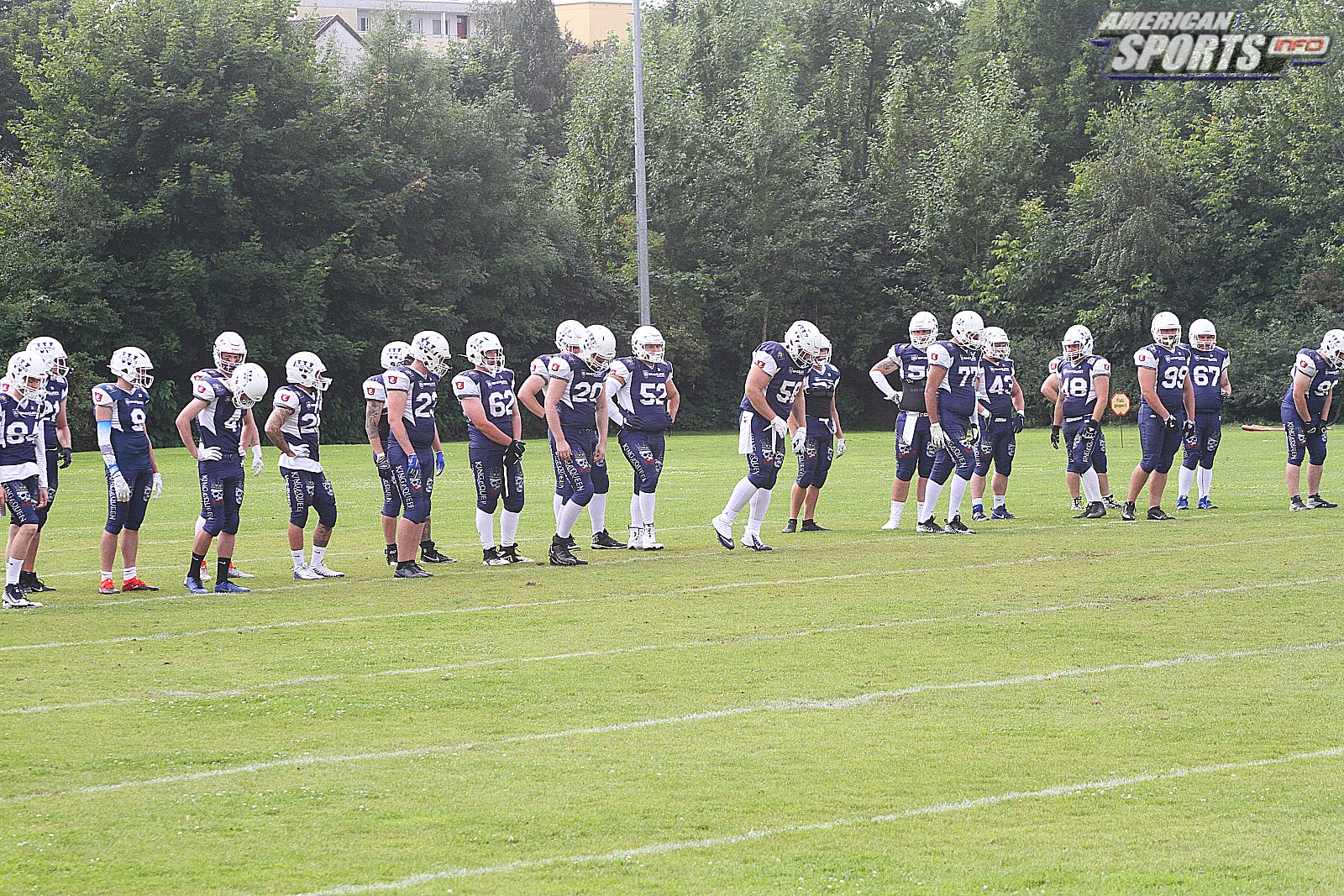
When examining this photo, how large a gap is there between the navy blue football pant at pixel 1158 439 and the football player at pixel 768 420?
3628mm

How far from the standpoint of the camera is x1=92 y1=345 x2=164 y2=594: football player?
37.4 ft

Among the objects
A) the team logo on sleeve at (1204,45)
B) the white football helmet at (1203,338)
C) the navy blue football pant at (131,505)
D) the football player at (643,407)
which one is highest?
the team logo on sleeve at (1204,45)

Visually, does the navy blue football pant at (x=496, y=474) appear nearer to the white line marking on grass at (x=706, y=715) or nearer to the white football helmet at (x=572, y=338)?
the white football helmet at (x=572, y=338)

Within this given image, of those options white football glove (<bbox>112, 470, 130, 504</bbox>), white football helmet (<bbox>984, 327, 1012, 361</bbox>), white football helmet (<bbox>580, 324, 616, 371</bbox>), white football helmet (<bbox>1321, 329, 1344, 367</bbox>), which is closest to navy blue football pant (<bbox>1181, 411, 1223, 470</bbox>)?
white football helmet (<bbox>1321, 329, 1344, 367</bbox>)

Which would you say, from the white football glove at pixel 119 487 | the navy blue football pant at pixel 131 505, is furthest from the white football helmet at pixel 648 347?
the white football glove at pixel 119 487

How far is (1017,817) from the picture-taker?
5512 millimetres

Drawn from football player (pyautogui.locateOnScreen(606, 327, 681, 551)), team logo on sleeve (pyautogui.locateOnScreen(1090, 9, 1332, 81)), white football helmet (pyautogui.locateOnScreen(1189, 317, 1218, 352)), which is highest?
team logo on sleeve (pyautogui.locateOnScreen(1090, 9, 1332, 81))

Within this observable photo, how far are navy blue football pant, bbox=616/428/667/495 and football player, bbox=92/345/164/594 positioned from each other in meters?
3.92

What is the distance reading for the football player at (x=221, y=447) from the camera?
11.2 m

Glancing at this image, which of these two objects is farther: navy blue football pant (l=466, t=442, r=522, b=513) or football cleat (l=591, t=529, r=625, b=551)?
football cleat (l=591, t=529, r=625, b=551)

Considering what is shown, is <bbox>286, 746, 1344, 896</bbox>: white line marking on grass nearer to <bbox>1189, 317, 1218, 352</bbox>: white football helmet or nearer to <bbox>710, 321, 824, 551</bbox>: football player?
<bbox>710, 321, 824, 551</bbox>: football player

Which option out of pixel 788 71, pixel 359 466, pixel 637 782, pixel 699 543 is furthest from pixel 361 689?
pixel 788 71

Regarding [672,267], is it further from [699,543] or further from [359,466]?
[699,543]

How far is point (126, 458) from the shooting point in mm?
11484
